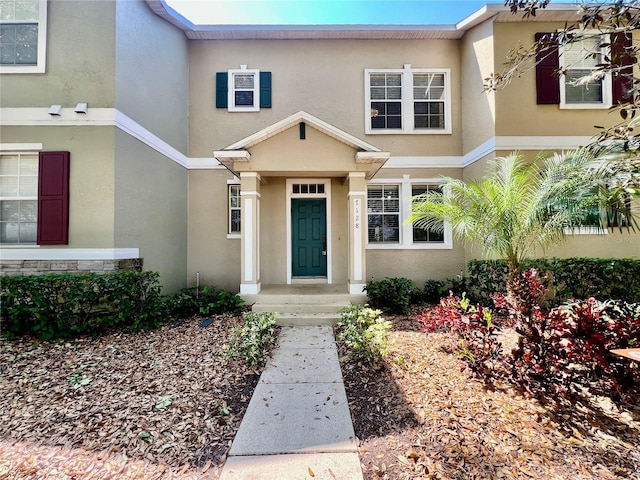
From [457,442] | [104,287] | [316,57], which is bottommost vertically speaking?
[457,442]

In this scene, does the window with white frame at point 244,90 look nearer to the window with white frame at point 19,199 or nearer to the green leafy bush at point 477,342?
the window with white frame at point 19,199

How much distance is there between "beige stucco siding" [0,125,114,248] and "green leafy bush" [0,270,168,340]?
1.02 metres

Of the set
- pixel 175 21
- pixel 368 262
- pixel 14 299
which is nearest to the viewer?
pixel 14 299

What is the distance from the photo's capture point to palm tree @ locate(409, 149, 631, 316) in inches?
138

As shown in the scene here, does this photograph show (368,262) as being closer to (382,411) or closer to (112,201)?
(382,411)

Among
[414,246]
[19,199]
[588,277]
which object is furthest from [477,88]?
[19,199]

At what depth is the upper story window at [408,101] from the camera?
8.81 meters

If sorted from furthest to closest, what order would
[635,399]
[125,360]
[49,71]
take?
[49,71] → [125,360] → [635,399]

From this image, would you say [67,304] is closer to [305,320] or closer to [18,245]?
[18,245]

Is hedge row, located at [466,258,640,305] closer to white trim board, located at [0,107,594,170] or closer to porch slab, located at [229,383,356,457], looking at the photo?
white trim board, located at [0,107,594,170]

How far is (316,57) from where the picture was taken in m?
8.83

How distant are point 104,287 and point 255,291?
9.54ft

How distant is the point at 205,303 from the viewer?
6.89 m

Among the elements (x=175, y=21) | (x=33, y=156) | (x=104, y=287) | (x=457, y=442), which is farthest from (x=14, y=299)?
(x=175, y=21)
